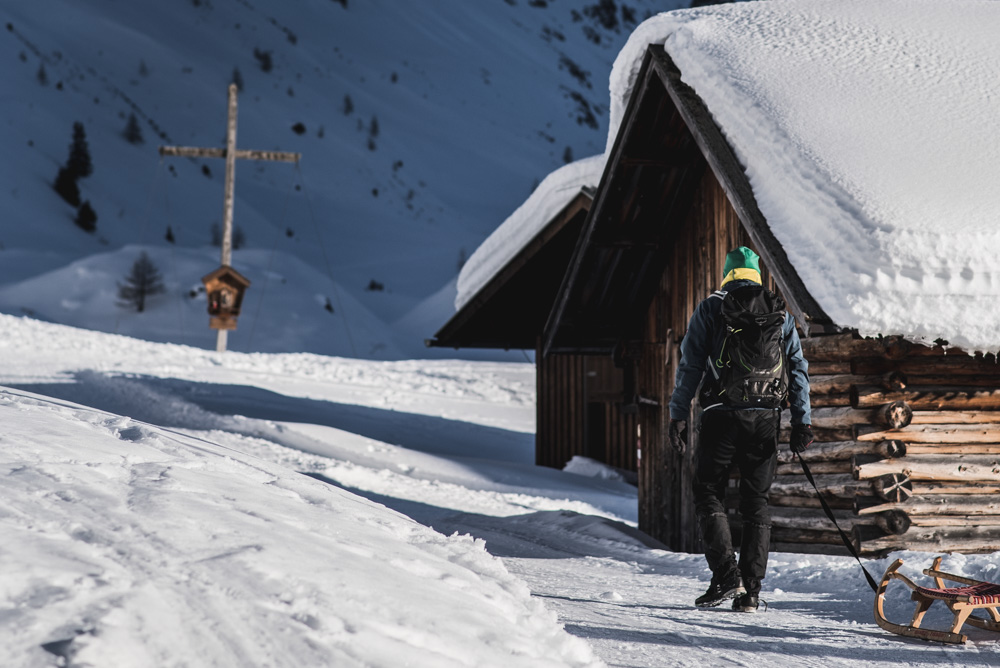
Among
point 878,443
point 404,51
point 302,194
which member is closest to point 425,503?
point 878,443

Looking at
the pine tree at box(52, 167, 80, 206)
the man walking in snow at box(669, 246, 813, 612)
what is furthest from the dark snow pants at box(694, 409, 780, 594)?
the pine tree at box(52, 167, 80, 206)

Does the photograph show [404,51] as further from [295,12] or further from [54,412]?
[54,412]

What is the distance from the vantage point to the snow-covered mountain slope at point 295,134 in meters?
43.8

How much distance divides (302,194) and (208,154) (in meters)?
37.8

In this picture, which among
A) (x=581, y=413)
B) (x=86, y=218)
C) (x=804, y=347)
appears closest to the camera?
(x=804, y=347)

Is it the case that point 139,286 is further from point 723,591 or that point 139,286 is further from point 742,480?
point 723,591

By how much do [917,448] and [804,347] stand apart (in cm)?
116

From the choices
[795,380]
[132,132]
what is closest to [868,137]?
[795,380]

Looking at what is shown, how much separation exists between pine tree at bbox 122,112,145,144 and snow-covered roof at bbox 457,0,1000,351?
49990 millimetres

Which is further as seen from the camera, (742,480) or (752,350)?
(742,480)

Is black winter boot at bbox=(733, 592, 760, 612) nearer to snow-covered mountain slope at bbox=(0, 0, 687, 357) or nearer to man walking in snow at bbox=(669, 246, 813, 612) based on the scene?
man walking in snow at bbox=(669, 246, 813, 612)

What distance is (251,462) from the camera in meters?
5.20

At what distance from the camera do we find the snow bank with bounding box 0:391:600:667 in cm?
264

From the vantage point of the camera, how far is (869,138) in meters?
7.50
